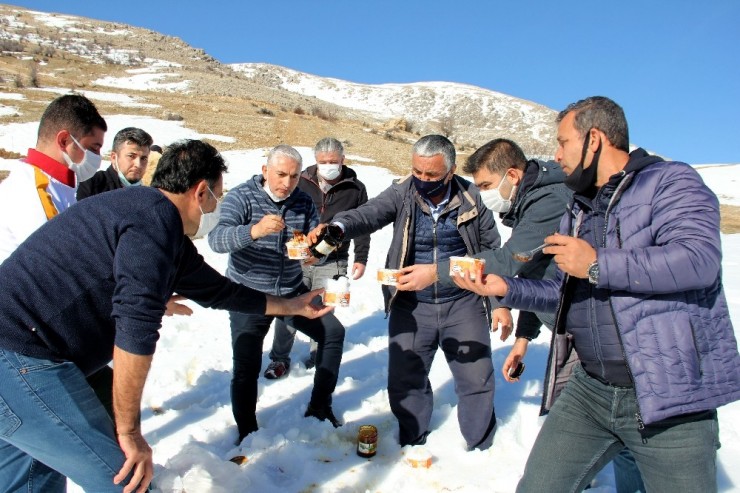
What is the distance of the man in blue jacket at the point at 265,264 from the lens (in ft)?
11.7

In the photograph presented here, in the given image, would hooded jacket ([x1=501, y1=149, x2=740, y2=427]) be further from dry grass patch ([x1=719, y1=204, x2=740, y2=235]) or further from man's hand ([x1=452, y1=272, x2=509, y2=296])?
dry grass patch ([x1=719, y1=204, x2=740, y2=235])

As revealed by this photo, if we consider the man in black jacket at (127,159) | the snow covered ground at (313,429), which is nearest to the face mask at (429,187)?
the snow covered ground at (313,429)

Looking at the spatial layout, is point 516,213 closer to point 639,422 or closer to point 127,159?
point 639,422

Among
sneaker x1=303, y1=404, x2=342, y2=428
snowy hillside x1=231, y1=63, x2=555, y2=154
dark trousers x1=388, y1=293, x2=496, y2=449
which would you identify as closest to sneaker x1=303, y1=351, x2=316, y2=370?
sneaker x1=303, y1=404, x2=342, y2=428

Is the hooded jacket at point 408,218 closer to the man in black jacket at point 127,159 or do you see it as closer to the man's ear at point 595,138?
the man's ear at point 595,138

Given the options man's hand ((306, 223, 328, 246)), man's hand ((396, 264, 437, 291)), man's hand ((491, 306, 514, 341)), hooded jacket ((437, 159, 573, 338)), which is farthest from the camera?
man's hand ((491, 306, 514, 341))

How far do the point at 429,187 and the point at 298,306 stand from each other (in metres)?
1.20

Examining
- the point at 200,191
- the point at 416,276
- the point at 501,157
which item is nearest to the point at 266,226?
the point at 416,276

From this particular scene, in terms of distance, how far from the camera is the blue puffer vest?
3.50 metres

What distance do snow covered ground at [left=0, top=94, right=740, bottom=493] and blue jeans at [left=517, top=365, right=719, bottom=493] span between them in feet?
3.02

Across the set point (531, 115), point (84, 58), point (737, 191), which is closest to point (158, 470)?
point (737, 191)

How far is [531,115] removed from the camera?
6425cm

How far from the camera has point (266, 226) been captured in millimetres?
3438

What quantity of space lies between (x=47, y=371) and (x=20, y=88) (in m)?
31.5
